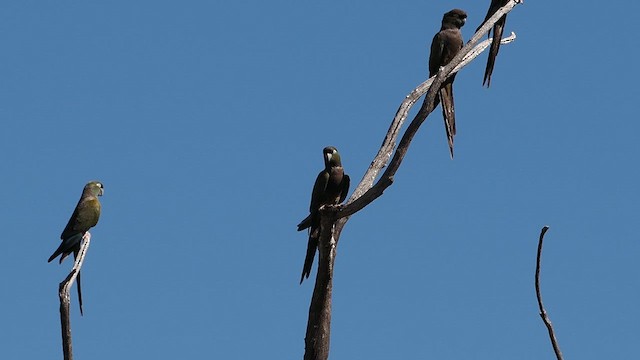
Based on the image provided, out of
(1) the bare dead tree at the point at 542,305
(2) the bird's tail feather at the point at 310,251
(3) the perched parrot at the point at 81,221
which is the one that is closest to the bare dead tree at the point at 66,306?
(3) the perched parrot at the point at 81,221

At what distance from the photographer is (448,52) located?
8383mm

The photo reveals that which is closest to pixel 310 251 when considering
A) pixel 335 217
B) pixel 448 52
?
pixel 335 217

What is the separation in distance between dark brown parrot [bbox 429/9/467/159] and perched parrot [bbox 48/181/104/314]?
294cm

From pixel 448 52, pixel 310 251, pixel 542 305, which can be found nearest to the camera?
pixel 542 305

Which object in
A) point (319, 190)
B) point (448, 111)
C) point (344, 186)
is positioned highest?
point (448, 111)

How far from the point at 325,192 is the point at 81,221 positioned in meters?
2.21

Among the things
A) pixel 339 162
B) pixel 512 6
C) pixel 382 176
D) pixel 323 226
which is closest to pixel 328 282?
pixel 323 226

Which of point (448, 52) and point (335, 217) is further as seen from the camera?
point (448, 52)

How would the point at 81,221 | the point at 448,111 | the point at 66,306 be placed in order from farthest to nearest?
the point at 81,221 → the point at 448,111 → the point at 66,306

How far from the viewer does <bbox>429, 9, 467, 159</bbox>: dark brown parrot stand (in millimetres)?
8008

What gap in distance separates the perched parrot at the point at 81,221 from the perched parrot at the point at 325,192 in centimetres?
163

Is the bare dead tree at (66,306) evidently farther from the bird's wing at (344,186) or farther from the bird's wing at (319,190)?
the bird's wing at (344,186)

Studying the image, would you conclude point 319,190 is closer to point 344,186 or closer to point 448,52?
point 344,186

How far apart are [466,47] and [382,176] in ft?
5.13
